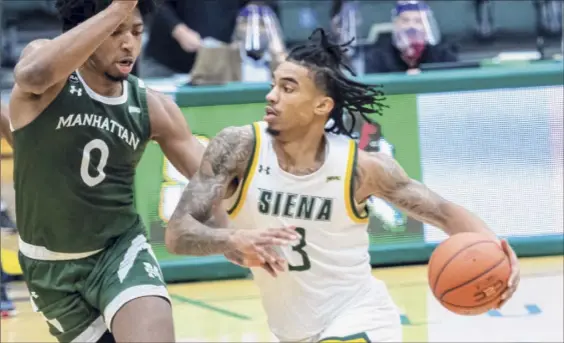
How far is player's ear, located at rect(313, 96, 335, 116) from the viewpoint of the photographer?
4848 mm

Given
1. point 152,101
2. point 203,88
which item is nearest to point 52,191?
point 152,101

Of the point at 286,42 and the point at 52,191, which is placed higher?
the point at 52,191

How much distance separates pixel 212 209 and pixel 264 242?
67 centimetres

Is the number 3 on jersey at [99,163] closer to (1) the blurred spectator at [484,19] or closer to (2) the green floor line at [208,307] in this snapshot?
(2) the green floor line at [208,307]

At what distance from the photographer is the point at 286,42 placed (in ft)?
41.1

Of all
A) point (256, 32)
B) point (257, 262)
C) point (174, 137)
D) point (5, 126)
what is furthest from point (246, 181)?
point (256, 32)

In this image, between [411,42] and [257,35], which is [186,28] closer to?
[257,35]

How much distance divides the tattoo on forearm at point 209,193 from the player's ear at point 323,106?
0.31 m

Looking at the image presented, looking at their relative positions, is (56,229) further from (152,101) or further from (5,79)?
(5,79)

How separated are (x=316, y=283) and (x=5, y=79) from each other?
7.28 m

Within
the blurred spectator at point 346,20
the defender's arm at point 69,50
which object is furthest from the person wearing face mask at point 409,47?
the defender's arm at point 69,50

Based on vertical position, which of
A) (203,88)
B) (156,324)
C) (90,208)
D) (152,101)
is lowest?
(203,88)

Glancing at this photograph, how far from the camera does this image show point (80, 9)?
4668mm

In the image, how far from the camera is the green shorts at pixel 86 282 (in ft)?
14.7
